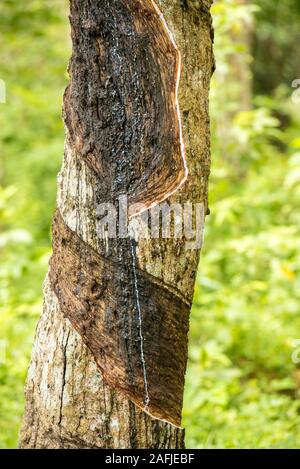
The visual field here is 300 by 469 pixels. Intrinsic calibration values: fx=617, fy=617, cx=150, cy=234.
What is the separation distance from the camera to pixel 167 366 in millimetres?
2266

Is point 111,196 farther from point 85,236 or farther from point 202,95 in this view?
point 202,95

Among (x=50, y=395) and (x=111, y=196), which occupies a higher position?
(x=111, y=196)

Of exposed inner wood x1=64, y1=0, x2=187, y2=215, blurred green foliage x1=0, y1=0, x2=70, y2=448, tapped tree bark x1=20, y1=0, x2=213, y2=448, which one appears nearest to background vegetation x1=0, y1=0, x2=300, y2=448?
blurred green foliage x1=0, y1=0, x2=70, y2=448

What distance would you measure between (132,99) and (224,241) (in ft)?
16.3

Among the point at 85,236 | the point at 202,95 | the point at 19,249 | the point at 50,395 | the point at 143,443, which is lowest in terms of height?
the point at 143,443

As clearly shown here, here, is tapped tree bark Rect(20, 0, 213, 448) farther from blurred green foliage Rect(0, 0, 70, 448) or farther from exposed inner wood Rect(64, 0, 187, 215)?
blurred green foliage Rect(0, 0, 70, 448)

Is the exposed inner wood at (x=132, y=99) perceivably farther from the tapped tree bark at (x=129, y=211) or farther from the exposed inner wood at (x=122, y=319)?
the exposed inner wood at (x=122, y=319)

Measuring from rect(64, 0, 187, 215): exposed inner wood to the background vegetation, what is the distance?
5.90 ft

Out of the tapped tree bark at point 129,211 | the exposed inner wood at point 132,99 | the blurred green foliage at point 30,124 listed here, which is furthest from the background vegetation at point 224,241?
the exposed inner wood at point 132,99

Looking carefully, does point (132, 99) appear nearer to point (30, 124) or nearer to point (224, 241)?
point (224, 241)

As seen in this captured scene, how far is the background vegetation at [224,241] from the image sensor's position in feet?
14.4

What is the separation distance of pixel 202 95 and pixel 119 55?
35 cm
